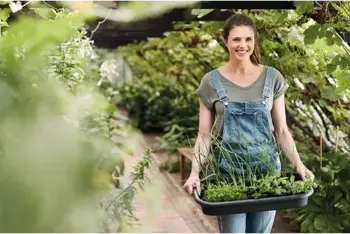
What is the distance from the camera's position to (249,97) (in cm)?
220

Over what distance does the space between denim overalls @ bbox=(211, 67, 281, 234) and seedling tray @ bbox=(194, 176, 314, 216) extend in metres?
0.10

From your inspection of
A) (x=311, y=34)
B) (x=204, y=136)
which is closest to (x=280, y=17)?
(x=311, y=34)

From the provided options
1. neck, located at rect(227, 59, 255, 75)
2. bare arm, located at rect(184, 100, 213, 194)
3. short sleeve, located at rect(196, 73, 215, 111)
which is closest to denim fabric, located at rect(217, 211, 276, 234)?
bare arm, located at rect(184, 100, 213, 194)

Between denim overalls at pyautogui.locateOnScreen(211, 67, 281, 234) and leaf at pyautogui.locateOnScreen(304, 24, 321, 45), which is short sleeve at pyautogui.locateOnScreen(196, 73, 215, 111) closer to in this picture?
denim overalls at pyautogui.locateOnScreen(211, 67, 281, 234)

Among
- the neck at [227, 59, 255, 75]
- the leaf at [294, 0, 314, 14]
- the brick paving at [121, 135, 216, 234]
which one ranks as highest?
the leaf at [294, 0, 314, 14]

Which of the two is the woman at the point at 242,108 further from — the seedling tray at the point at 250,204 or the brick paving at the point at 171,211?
the brick paving at the point at 171,211

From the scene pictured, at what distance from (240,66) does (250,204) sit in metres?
0.57

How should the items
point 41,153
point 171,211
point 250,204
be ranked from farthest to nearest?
1. point 171,211
2. point 250,204
3. point 41,153

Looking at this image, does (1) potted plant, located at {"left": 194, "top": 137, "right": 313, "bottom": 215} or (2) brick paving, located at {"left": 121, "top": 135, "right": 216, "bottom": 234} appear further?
(1) potted plant, located at {"left": 194, "top": 137, "right": 313, "bottom": 215}

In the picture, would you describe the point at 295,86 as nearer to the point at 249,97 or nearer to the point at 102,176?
the point at 249,97

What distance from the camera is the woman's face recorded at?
Result: 7.20 ft

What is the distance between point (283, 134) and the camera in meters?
2.30

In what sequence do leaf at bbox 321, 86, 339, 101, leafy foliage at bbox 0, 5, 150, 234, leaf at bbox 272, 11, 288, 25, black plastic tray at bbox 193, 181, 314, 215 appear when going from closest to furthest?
leafy foliage at bbox 0, 5, 150, 234 → black plastic tray at bbox 193, 181, 314, 215 → leaf at bbox 272, 11, 288, 25 → leaf at bbox 321, 86, 339, 101

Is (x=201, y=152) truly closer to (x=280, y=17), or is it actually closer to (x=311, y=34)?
(x=311, y=34)
